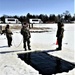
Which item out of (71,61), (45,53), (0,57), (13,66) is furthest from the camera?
(45,53)

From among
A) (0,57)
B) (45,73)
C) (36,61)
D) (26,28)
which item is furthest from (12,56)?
(45,73)

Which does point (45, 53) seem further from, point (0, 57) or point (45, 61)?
point (0, 57)

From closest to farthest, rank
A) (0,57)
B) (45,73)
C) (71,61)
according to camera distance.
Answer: (45,73), (71,61), (0,57)

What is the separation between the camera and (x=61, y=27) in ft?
41.4

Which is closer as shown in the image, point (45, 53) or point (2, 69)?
point (2, 69)

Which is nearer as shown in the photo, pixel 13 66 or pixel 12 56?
pixel 13 66

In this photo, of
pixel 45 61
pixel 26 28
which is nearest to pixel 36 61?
pixel 45 61

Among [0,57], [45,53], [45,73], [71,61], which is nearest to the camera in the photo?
[45,73]

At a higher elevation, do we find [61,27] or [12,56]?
[61,27]

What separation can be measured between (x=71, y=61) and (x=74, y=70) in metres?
1.57

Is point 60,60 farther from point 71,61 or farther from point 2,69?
point 2,69

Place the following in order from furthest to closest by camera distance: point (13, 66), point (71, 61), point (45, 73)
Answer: point (71, 61)
point (13, 66)
point (45, 73)

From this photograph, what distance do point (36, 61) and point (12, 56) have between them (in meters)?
1.52

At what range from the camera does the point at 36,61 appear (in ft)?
33.1
